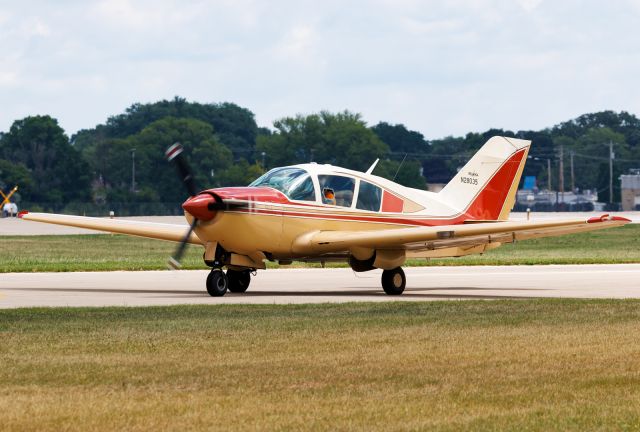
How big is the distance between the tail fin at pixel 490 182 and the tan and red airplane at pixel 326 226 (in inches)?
23.3

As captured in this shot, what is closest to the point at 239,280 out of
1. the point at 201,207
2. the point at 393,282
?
the point at 201,207

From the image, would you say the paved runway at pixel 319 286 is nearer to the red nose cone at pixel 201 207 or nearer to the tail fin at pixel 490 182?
the red nose cone at pixel 201 207

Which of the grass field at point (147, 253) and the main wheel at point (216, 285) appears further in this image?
the grass field at point (147, 253)

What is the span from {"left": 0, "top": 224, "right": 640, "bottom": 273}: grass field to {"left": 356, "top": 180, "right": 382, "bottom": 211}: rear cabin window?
33.3 ft

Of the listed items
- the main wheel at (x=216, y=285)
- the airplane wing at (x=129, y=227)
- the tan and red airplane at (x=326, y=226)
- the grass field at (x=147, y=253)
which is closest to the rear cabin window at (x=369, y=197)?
the tan and red airplane at (x=326, y=226)

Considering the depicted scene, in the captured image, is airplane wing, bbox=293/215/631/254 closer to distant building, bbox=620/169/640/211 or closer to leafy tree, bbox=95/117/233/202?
leafy tree, bbox=95/117/233/202

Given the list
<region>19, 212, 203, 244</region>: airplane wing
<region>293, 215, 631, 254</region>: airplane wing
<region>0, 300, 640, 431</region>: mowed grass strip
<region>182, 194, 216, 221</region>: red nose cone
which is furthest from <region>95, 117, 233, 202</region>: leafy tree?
<region>0, 300, 640, 431</region>: mowed grass strip

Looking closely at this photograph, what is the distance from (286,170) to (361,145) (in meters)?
125

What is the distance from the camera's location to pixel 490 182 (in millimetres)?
28516

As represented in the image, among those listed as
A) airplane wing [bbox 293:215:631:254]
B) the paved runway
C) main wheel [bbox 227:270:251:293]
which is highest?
airplane wing [bbox 293:215:631:254]

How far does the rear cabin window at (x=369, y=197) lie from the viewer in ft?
85.4

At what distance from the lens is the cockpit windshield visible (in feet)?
82.1

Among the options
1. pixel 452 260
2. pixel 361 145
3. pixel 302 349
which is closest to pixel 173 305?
pixel 302 349

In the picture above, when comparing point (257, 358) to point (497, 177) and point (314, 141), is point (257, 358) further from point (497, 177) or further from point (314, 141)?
point (314, 141)
